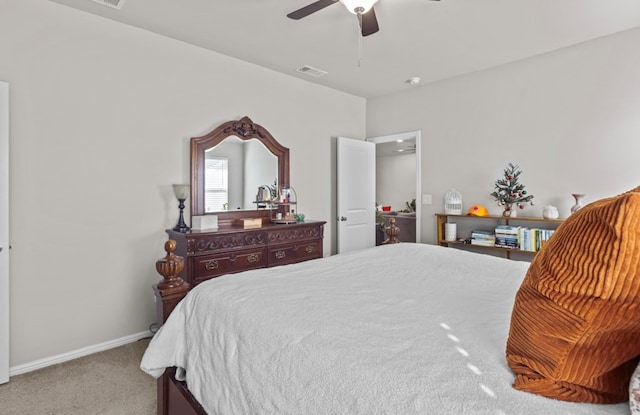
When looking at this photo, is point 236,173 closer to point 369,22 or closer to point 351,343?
point 369,22

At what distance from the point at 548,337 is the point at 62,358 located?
3.36m

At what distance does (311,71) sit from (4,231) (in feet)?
10.6

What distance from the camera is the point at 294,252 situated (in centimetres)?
369

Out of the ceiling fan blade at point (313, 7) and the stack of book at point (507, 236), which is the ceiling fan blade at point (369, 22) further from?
the stack of book at point (507, 236)

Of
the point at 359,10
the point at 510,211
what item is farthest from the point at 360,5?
the point at 510,211

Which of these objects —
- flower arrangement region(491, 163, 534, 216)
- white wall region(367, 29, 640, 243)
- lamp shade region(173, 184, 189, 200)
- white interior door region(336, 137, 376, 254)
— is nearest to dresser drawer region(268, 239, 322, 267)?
white interior door region(336, 137, 376, 254)

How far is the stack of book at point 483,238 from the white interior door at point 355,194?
153 cm

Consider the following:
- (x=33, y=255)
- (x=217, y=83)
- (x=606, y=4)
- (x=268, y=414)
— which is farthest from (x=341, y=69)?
(x=268, y=414)

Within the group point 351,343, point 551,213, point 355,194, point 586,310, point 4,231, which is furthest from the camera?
point 355,194

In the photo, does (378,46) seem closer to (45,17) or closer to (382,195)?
(45,17)

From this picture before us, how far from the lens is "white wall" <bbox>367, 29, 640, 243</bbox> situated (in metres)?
3.14

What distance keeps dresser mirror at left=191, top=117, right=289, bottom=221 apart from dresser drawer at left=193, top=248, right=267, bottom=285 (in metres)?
0.55

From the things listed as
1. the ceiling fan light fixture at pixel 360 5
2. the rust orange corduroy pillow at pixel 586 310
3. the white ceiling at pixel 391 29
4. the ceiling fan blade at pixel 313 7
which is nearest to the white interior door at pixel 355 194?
the white ceiling at pixel 391 29

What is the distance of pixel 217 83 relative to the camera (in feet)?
11.7
